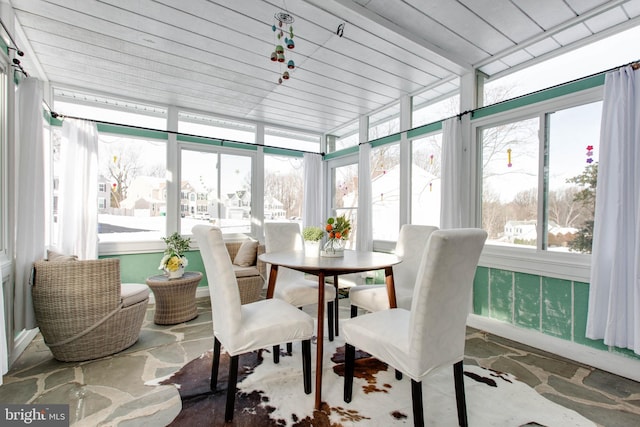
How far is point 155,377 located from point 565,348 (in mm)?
3153

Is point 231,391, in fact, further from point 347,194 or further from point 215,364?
point 347,194

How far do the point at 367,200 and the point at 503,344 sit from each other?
7.64 feet

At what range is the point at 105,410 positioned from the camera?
1.70m

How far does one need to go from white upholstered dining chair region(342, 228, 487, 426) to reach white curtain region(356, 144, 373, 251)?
267 centimetres

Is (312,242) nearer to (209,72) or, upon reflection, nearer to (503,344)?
(503,344)

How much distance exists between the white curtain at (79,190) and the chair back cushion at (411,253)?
3.45 metres

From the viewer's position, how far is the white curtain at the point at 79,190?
338cm

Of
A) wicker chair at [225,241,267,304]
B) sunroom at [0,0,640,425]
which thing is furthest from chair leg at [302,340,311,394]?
wicker chair at [225,241,267,304]

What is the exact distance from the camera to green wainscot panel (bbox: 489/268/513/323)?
2.82m

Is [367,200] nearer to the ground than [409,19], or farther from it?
nearer to the ground

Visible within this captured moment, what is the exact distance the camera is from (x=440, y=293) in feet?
4.51

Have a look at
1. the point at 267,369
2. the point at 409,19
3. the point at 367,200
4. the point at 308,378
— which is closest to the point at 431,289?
the point at 308,378

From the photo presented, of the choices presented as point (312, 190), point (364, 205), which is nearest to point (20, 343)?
point (364, 205)

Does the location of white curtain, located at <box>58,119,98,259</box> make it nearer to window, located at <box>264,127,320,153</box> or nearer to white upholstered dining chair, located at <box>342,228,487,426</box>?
window, located at <box>264,127,320,153</box>
